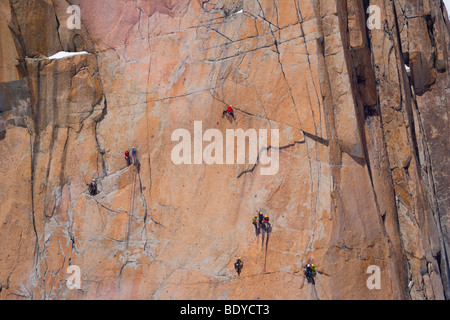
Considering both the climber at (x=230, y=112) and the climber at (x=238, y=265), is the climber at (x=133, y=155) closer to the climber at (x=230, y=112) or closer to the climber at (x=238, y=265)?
the climber at (x=230, y=112)

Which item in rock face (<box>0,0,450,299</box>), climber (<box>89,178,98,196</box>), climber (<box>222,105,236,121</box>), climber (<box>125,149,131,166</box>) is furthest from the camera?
climber (<box>89,178,98,196</box>)

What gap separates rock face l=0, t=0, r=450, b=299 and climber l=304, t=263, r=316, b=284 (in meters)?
0.31

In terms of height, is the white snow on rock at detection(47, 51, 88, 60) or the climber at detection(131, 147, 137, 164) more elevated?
the white snow on rock at detection(47, 51, 88, 60)

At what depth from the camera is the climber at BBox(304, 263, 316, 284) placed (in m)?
24.8

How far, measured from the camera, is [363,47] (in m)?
27.8

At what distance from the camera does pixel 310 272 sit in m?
24.9

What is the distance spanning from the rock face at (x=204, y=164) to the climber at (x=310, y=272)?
0.31 m

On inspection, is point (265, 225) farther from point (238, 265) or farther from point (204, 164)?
point (204, 164)

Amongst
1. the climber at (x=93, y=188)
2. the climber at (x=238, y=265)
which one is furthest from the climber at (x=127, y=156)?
the climber at (x=238, y=265)

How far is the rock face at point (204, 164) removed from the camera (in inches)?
1005

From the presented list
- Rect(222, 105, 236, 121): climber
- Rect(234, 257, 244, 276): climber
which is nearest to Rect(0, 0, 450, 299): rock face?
Rect(234, 257, 244, 276): climber

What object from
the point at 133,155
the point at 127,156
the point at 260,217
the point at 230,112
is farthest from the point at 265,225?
the point at 127,156

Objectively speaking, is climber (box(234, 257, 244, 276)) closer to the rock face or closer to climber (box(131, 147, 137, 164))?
the rock face

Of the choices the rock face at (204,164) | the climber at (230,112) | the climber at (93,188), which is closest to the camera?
the rock face at (204,164)
